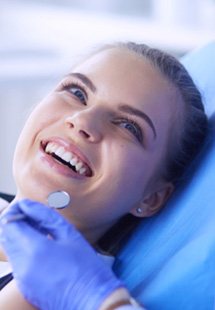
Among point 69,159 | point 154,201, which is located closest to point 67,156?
point 69,159

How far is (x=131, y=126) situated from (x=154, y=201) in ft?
0.65

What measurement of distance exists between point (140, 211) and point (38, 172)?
0.26 meters

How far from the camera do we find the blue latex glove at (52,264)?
3.12ft

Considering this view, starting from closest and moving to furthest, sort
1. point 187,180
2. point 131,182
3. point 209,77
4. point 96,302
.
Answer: point 96,302, point 131,182, point 187,180, point 209,77

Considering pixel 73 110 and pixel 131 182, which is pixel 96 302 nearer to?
pixel 131 182

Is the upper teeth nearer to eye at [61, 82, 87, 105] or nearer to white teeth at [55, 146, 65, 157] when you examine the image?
white teeth at [55, 146, 65, 157]

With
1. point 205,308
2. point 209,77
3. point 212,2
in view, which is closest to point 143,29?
point 212,2

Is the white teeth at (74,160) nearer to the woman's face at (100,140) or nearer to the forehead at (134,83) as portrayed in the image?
the woman's face at (100,140)

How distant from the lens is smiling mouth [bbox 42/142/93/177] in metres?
1.13

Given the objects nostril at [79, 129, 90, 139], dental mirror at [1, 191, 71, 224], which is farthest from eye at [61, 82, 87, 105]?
dental mirror at [1, 191, 71, 224]

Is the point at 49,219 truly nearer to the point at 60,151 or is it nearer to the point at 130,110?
the point at 60,151

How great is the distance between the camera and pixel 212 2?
2.51 m

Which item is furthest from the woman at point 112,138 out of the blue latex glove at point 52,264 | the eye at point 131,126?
the blue latex glove at point 52,264

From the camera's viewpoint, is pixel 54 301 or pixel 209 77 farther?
pixel 209 77
